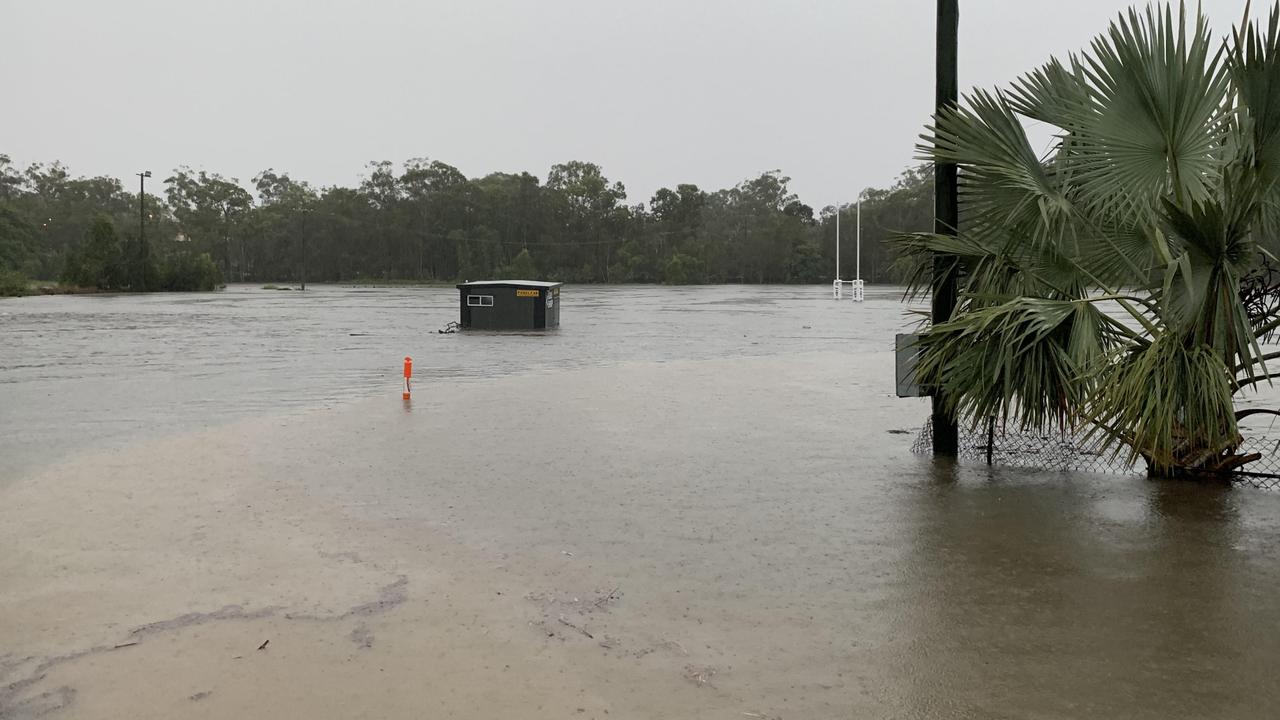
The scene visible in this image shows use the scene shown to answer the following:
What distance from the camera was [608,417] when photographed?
12.7m

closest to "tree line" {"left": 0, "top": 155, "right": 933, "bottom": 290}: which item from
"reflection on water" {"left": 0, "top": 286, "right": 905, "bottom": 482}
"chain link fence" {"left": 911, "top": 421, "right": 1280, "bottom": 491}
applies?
"reflection on water" {"left": 0, "top": 286, "right": 905, "bottom": 482}

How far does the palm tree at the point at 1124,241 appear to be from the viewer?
6715 millimetres

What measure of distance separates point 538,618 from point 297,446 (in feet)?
19.9

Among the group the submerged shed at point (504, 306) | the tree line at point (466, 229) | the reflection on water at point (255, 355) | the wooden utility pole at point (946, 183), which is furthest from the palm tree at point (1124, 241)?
the tree line at point (466, 229)

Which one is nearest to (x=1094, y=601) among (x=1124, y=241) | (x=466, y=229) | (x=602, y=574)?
(x=602, y=574)

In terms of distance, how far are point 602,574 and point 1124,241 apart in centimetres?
526

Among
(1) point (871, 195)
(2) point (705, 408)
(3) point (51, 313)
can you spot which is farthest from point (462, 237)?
(2) point (705, 408)

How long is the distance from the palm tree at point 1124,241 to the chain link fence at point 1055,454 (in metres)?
0.48

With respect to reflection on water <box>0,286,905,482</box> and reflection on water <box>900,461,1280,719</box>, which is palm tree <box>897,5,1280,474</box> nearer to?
reflection on water <box>900,461,1280,719</box>

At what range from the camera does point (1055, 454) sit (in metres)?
9.49

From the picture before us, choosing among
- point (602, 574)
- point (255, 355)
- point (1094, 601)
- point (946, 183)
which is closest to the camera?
point (1094, 601)

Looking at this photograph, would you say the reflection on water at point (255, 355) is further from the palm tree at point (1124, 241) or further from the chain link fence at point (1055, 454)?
the palm tree at point (1124, 241)

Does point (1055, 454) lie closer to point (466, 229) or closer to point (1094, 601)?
point (1094, 601)

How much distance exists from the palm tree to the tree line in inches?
5360
